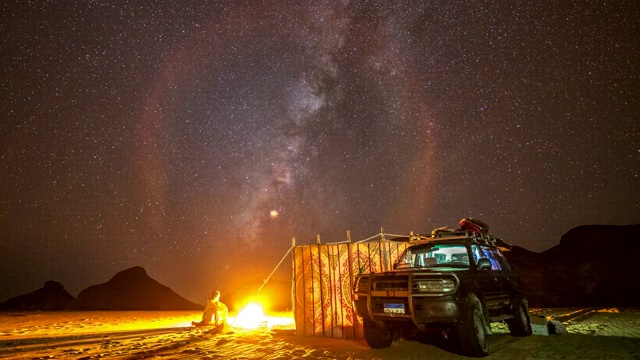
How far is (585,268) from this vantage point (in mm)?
45188

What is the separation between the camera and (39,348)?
8.94m

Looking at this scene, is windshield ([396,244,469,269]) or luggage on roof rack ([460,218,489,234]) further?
luggage on roof rack ([460,218,489,234])

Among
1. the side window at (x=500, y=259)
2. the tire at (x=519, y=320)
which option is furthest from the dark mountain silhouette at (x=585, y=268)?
the tire at (x=519, y=320)

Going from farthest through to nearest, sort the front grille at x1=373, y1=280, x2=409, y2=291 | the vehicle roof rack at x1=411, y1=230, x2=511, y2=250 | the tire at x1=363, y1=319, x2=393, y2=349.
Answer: the vehicle roof rack at x1=411, y1=230, x2=511, y2=250 < the tire at x1=363, y1=319, x2=393, y2=349 < the front grille at x1=373, y1=280, x2=409, y2=291

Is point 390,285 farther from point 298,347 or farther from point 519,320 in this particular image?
point 519,320

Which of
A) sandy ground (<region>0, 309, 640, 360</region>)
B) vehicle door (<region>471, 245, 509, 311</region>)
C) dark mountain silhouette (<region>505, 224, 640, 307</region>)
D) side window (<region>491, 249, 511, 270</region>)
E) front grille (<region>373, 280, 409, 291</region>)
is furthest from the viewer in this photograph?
dark mountain silhouette (<region>505, 224, 640, 307</region>)

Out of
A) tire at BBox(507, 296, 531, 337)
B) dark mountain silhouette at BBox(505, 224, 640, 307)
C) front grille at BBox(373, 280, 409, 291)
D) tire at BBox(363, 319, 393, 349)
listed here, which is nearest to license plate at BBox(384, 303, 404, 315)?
front grille at BBox(373, 280, 409, 291)

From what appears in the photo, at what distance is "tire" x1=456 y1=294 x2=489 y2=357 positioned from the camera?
6328 millimetres

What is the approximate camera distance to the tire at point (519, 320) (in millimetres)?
8445

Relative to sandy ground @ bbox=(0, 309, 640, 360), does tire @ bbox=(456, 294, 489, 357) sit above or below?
above

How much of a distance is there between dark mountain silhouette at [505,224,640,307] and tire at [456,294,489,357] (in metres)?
39.1

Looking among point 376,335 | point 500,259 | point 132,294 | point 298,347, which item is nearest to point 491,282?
point 500,259

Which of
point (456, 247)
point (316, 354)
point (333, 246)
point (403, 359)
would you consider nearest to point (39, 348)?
point (316, 354)

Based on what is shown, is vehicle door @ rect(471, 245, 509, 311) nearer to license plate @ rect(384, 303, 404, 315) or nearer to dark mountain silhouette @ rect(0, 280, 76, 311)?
license plate @ rect(384, 303, 404, 315)
